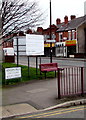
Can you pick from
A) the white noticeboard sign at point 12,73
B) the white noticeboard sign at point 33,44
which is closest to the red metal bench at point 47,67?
the white noticeboard sign at point 33,44

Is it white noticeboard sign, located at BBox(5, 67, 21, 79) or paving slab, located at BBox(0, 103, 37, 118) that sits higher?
white noticeboard sign, located at BBox(5, 67, 21, 79)

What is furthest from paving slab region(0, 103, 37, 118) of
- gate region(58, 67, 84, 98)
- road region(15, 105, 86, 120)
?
gate region(58, 67, 84, 98)

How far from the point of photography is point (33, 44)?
11984mm

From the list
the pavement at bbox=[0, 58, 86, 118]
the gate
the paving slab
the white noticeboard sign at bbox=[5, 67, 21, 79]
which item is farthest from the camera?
the white noticeboard sign at bbox=[5, 67, 21, 79]

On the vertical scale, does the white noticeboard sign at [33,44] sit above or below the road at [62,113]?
above

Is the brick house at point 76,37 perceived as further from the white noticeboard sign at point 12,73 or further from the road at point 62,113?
the road at point 62,113

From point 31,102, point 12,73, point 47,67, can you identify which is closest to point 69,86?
point 31,102

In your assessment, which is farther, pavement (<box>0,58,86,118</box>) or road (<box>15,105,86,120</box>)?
pavement (<box>0,58,86,118</box>)

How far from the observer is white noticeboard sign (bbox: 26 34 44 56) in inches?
463

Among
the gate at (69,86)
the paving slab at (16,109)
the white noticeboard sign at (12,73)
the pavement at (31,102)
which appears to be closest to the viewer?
the paving slab at (16,109)

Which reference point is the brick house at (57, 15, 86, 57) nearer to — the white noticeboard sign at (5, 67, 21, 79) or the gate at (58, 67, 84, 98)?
the white noticeboard sign at (5, 67, 21, 79)

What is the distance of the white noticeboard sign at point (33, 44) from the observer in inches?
463

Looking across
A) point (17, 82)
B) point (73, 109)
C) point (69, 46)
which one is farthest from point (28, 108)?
point (69, 46)

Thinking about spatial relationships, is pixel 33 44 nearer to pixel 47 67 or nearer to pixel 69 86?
pixel 47 67
